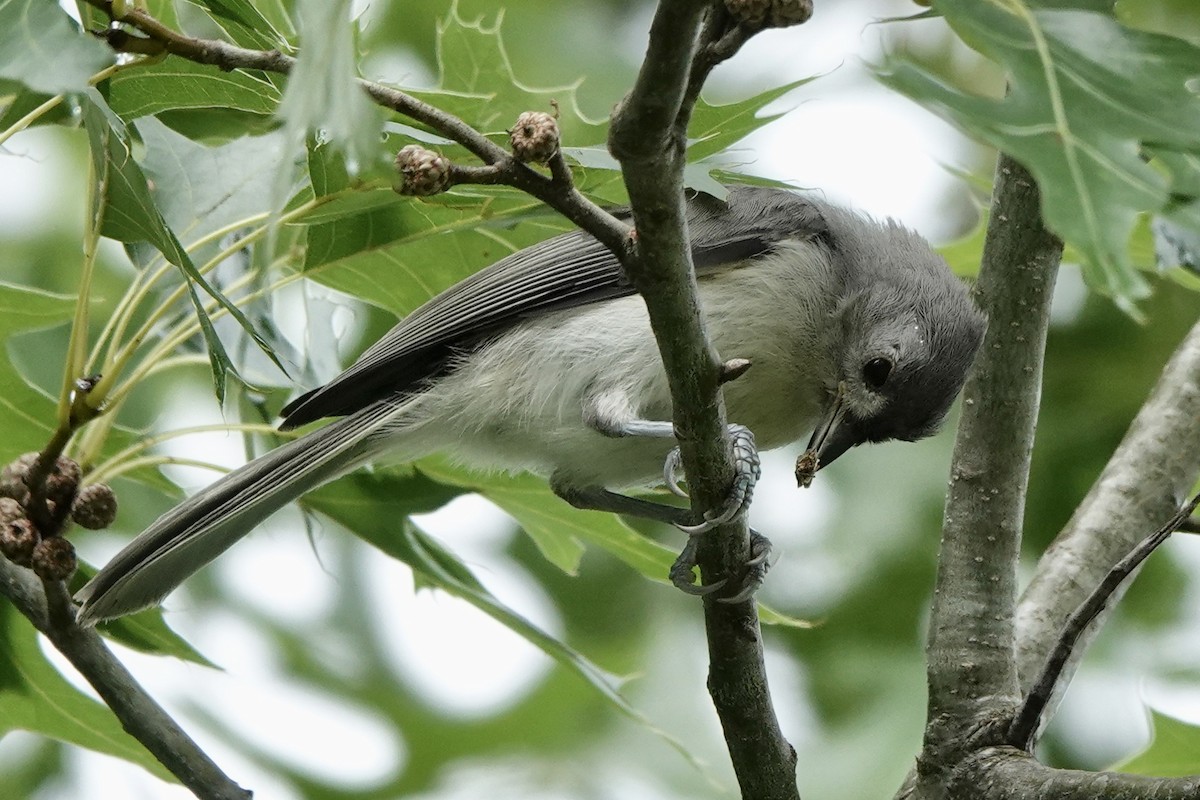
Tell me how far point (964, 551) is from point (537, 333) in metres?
1.33

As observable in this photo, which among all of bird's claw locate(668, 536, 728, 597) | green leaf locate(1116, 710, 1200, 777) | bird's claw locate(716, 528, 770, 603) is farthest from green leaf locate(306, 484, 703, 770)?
green leaf locate(1116, 710, 1200, 777)

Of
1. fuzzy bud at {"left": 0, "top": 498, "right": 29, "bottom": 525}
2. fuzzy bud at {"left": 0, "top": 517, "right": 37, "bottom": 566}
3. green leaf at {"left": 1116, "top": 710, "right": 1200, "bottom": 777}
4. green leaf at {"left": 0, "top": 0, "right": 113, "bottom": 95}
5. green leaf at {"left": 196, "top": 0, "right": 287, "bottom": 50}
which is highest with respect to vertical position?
green leaf at {"left": 196, "top": 0, "right": 287, "bottom": 50}

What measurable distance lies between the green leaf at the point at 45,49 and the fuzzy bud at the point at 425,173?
1.52 feet

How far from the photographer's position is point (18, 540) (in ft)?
8.50

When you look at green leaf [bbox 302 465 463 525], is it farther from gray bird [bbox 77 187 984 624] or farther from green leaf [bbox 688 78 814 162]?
green leaf [bbox 688 78 814 162]

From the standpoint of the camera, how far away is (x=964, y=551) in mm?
3078

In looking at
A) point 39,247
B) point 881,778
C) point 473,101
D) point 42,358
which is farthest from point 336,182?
point 39,247

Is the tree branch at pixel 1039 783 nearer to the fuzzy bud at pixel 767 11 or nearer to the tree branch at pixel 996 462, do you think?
the tree branch at pixel 996 462

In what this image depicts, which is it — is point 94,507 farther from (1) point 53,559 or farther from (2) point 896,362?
(2) point 896,362

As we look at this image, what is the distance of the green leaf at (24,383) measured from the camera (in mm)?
3004

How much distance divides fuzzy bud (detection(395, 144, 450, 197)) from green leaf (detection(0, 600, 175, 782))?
1661mm

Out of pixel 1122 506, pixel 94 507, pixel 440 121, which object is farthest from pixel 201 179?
pixel 1122 506

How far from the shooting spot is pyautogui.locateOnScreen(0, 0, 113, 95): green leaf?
178 cm

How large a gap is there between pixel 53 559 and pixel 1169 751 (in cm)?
249
